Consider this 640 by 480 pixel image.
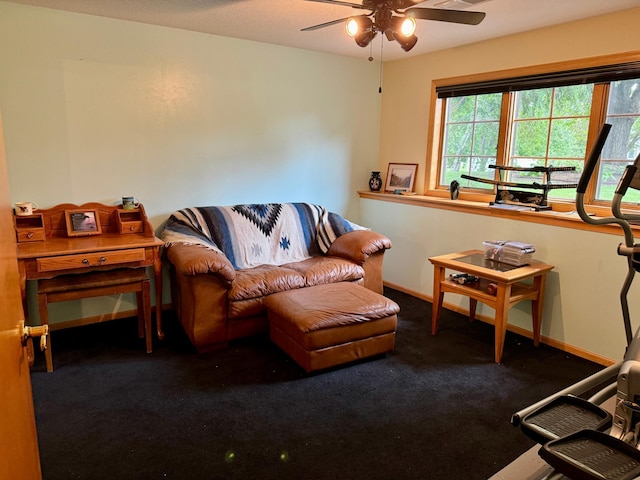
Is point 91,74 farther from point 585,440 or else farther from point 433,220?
point 585,440

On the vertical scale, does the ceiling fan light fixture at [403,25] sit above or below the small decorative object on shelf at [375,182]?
above

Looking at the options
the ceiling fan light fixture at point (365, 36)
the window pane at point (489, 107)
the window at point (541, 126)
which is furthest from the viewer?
the window pane at point (489, 107)

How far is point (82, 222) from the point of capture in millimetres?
3223

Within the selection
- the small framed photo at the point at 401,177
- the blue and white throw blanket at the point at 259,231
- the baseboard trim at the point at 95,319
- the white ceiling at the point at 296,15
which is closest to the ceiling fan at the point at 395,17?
the white ceiling at the point at 296,15

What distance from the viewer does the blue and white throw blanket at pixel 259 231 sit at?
355 cm

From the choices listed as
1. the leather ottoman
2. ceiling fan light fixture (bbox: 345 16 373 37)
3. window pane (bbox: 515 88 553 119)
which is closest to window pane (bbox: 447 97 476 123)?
window pane (bbox: 515 88 553 119)

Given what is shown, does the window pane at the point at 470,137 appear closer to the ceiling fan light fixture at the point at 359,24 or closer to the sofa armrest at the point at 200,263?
the ceiling fan light fixture at the point at 359,24

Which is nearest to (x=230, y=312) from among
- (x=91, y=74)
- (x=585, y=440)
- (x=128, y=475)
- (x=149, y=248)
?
(x=149, y=248)

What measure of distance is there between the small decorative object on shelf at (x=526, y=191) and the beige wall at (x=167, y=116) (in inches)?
63.5

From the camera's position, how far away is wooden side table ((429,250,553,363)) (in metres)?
2.88

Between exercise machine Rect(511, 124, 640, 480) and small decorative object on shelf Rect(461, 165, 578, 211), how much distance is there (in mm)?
1722

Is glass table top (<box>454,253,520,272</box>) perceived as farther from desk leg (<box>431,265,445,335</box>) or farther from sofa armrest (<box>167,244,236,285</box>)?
sofa armrest (<box>167,244,236,285</box>)

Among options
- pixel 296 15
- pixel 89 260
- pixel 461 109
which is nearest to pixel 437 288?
pixel 461 109

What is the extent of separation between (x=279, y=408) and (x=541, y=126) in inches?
111
